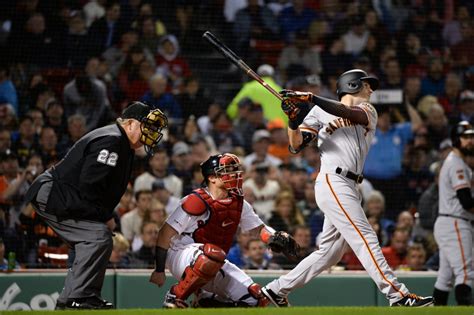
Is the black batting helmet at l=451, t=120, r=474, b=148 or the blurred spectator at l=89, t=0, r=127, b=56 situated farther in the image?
the blurred spectator at l=89, t=0, r=127, b=56

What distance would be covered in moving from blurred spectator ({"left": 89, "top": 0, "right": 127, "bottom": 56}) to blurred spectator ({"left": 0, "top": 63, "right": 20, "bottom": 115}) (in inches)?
46.4

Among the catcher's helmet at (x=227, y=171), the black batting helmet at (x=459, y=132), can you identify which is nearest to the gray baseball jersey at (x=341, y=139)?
the catcher's helmet at (x=227, y=171)

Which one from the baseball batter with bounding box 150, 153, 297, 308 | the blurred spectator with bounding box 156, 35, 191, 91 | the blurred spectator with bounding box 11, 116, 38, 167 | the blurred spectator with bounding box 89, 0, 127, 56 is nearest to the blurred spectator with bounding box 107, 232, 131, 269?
the blurred spectator with bounding box 11, 116, 38, 167

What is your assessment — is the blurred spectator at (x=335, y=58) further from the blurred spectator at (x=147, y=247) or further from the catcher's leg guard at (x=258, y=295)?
the catcher's leg guard at (x=258, y=295)

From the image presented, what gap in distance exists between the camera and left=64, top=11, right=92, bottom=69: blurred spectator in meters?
13.1

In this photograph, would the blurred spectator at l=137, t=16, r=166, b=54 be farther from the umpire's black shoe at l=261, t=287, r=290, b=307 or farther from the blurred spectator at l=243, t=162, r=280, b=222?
the umpire's black shoe at l=261, t=287, r=290, b=307

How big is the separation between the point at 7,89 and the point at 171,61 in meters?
2.39

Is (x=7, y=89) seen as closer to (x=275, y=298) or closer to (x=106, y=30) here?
(x=106, y=30)

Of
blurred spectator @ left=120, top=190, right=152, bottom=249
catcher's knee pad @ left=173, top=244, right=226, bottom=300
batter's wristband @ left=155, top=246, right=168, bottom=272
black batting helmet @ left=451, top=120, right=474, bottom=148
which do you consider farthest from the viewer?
blurred spectator @ left=120, top=190, right=152, bottom=249

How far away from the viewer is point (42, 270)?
9.31 meters

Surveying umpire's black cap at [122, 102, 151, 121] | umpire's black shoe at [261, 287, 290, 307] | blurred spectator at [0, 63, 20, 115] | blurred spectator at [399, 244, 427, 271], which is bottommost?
blurred spectator at [399, 244, 427, 271]

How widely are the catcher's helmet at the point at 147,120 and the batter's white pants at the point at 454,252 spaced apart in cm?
346

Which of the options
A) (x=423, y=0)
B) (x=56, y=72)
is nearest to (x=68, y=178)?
(x=56, y=72)

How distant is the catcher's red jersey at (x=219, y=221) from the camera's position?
769cm
